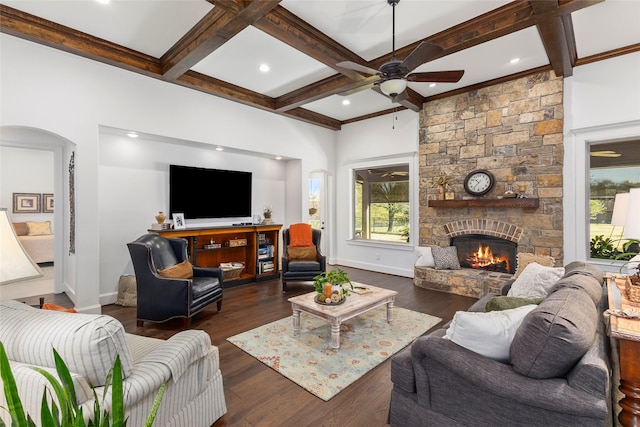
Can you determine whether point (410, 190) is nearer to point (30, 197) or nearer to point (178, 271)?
point (178, 271)

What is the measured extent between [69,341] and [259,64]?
3.80 m

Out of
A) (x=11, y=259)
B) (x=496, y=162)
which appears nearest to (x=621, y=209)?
(x=496, y=162)

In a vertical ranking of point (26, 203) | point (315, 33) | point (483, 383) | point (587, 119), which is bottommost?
point (483, 383)

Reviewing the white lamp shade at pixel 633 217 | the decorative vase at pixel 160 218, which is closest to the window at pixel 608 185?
the white lamp shade at pixel 633 217

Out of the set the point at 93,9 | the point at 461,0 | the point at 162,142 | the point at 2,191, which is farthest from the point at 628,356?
the point at 2,191

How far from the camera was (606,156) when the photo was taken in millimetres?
4020

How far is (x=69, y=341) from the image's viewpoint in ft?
4.03

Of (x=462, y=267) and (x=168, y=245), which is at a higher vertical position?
(x=168, y=245)

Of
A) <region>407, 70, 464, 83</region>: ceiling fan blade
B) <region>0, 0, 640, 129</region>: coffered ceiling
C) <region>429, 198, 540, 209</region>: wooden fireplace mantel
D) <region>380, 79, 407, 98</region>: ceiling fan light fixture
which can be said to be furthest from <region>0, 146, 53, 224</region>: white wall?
<region>429, 198, 540, 209</region>: wooden fireplace mantel

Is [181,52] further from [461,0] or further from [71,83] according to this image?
[461,0]

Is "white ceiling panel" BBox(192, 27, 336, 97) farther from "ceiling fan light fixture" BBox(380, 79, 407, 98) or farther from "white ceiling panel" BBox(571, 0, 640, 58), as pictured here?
"white ceiling panel" BBox(571, 0, 640, 58)

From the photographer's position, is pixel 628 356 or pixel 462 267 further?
pixel 462 267

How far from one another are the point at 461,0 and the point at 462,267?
12.6 feet

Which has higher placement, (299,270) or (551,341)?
(551,341)
